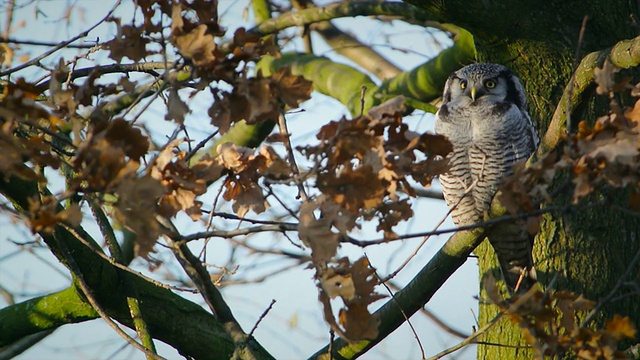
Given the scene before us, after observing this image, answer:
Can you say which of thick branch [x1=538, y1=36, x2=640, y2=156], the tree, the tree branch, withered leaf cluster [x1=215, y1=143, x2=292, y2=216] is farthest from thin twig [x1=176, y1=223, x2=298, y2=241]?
the tree branch

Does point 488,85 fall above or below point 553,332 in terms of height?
above

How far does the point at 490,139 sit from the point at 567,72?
25.4 inches

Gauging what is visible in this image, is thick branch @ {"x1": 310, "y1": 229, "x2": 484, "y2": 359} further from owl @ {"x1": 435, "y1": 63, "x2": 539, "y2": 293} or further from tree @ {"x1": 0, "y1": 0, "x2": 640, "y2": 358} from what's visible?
owl @ {"x1": 435, "y1": 63, "x2": 539, "y2": 293}

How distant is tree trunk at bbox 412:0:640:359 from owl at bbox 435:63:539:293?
12.3 inches

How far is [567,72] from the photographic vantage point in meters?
3.77

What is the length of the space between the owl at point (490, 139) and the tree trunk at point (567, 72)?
31 centimetres

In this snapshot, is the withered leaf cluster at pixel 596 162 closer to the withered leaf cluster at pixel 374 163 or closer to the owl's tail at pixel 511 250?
the withered leaf cluster at pixel 374 163

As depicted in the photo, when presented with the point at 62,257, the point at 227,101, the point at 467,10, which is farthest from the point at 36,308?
the point at 467,10

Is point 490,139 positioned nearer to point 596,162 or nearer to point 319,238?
point 596,162

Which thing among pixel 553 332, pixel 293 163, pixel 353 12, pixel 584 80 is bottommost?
pixel 553 332

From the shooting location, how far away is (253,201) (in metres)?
2.34

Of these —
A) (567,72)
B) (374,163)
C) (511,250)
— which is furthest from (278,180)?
(511,250)

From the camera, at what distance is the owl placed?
419cm

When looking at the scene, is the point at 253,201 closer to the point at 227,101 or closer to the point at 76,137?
the point at 227,101
